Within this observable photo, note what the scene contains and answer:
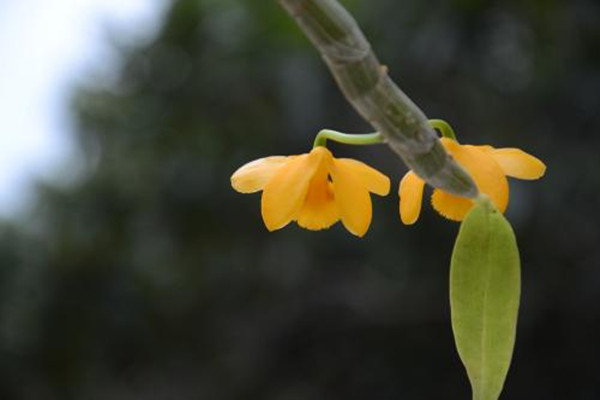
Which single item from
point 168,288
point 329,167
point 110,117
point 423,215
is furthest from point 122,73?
point 329,167

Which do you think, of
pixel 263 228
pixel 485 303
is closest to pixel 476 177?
pixel 485 303

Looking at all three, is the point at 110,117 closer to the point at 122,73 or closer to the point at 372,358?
the point at 122,73

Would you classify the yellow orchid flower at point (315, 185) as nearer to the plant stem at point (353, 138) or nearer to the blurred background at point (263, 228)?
the plant stem at point (353, 138)

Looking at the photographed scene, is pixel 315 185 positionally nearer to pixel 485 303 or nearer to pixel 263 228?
pixel 485 303

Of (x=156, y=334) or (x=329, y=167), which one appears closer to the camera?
(x=329, y=167)

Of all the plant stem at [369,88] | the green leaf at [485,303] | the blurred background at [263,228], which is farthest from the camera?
the blurred background at [263,228]

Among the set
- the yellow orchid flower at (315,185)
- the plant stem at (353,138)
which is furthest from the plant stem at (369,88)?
the yellow orchid flower at (315,185)
